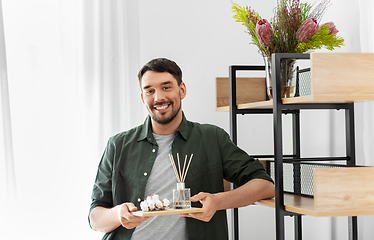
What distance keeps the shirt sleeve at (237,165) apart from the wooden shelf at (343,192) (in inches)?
17.0

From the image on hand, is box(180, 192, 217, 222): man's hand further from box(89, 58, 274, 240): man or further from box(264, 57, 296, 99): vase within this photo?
box(264, 57, 296, 99): vase

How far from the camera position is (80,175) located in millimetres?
2184

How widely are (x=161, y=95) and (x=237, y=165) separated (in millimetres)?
421

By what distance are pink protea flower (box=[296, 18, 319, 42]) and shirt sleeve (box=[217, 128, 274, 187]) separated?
538mm

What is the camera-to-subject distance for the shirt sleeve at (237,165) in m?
1.67

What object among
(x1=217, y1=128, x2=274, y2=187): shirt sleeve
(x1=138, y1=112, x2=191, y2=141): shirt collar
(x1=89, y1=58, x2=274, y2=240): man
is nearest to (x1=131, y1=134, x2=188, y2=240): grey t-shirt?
(x1=89, y1=58, x2=274, y2=240): man

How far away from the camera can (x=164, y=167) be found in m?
1.72

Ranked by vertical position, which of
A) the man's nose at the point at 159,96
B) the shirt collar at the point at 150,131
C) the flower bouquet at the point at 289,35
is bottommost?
the shirt collar at the point at 150,131

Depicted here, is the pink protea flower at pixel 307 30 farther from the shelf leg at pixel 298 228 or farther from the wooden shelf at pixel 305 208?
the shelf leg at pixel 298 228

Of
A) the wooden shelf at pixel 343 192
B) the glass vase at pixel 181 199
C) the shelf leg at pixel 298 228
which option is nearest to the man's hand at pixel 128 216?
the glass vase at pixel 181 199

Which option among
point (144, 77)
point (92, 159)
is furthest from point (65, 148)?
point (144, 77)

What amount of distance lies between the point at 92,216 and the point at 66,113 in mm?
713

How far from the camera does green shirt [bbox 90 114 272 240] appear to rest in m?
1.69

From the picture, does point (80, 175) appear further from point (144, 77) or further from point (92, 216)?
point (144, 77)
